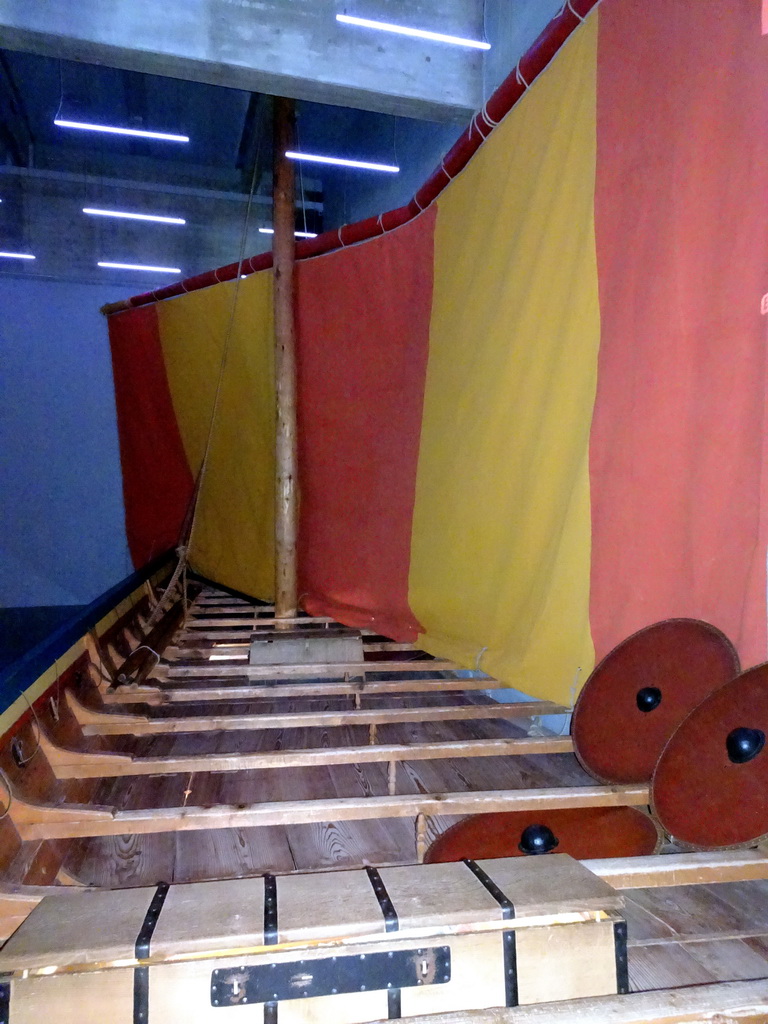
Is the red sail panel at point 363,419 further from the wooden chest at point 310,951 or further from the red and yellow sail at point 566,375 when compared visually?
the wooden chest at point 310,951

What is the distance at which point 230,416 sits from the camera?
13.9 ft

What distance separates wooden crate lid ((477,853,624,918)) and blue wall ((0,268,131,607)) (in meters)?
5.94

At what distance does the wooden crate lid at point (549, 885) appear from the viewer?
97 cm

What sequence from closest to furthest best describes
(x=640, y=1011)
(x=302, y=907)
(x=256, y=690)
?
(x=640, y=1011) < (x=302, y=907) < (x=256, y=690)

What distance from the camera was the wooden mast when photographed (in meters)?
3.31

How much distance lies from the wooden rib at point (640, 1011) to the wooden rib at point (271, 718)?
3.37 ft

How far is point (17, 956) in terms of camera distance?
849mm

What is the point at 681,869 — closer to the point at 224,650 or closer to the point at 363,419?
the point at 224,650

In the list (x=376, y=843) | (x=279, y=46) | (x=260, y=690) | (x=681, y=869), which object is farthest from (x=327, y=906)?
(x=279, y=46)

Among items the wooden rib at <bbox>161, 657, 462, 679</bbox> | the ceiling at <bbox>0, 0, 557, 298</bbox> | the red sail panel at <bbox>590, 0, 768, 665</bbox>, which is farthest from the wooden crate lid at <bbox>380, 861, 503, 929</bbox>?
the ceiling at <bbox>0, 0, 557, 298</bbox>

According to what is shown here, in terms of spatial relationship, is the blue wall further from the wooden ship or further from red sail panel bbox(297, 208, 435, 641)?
the wooden ship

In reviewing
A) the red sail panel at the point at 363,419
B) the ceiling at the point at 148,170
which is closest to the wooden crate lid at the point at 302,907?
the red sail panel at the point at 363,419

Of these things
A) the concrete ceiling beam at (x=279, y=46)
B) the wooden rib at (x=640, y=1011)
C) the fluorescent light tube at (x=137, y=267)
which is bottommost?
the wooden rib at (x=640, y=1011)

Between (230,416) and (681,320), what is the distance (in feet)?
10.5
